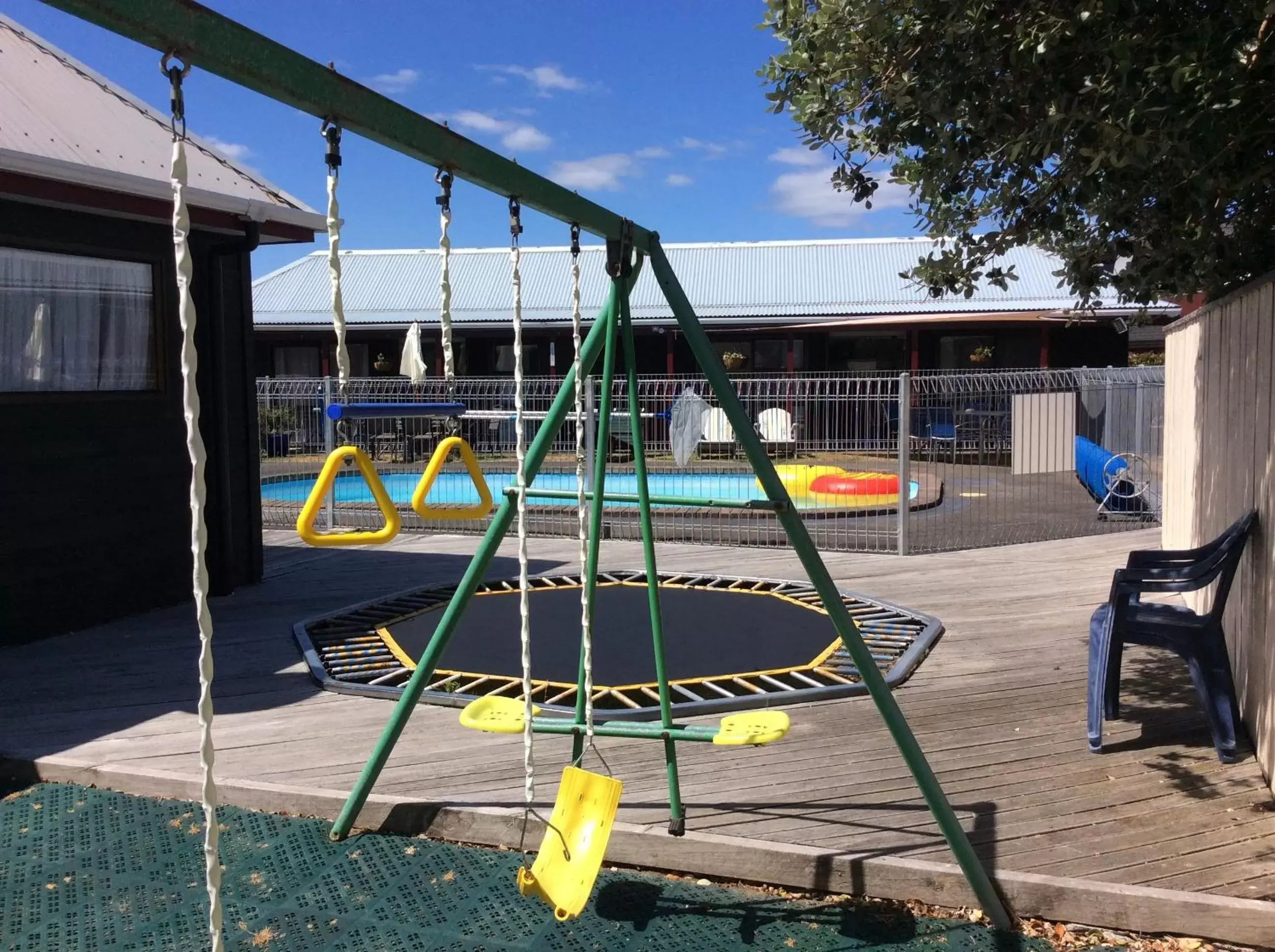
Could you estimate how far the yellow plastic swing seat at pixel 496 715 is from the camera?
10.3ft

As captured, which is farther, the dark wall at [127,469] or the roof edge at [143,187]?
the dark wall at [127,469]

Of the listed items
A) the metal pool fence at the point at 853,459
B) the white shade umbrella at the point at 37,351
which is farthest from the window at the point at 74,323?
the metal pool fence at the point at 853,459

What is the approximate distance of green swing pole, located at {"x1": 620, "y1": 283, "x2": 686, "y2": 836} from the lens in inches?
125

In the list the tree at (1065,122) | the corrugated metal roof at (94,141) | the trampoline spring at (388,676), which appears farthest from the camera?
the corrugated metal roof at (94,141)

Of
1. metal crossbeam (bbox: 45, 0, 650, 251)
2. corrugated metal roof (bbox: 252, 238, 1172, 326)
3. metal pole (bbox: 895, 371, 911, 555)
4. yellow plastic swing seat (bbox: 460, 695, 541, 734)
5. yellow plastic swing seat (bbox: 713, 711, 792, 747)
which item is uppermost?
corrugated metal roof (bbox: 252, 238, 1172, 326)

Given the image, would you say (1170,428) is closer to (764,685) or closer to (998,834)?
(764,685)

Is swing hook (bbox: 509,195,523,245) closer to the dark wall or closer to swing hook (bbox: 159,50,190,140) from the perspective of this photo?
swing hook (bbox: 159,50,190,140)

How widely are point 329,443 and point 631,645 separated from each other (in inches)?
309

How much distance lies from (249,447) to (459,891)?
578cm

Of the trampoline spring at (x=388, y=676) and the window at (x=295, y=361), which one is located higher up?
the window at (x=295, y=361)

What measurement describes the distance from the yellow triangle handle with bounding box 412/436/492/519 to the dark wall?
3.98 meters

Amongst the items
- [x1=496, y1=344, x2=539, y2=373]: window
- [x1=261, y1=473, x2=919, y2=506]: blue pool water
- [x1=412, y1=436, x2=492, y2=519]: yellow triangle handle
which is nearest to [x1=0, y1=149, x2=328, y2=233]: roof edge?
[x1=412, y1=436, x2=492, y2=519]: yellow triangle handle

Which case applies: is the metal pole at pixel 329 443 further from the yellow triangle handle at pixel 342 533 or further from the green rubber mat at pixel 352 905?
the yellow triangle handle at pixel 342 533

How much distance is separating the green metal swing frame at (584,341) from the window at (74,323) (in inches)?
175
